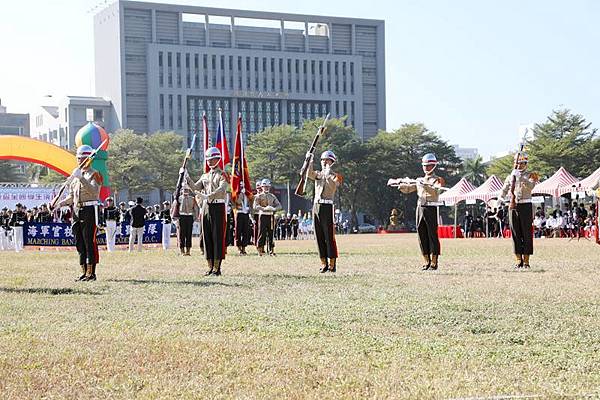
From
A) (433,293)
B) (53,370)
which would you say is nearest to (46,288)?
(433,293)

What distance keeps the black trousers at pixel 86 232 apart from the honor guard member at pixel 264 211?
968 cm

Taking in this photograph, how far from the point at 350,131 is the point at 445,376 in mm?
77049

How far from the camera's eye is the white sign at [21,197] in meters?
42.1

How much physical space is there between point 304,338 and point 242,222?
19077 mm

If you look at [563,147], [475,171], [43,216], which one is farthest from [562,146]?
[43,216]

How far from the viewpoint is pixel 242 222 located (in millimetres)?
27375

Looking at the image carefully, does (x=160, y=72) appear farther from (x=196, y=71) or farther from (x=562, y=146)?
(x=562, y=146)

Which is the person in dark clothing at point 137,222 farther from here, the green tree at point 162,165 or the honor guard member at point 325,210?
the green tree at point 162,165

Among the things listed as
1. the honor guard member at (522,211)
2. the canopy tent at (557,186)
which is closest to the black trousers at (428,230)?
the honor guard member at (522,211)

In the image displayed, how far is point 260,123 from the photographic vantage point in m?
116

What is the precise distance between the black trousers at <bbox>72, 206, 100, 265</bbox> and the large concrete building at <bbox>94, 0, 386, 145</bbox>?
9149 centimetres

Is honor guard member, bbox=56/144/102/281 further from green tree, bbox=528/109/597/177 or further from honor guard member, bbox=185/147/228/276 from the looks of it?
green tree, bbox=528/109/597/177

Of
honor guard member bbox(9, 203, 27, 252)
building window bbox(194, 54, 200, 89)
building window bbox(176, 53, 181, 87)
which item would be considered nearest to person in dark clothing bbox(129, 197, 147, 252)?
honor guard member bbox(9, 203, 27, 252)

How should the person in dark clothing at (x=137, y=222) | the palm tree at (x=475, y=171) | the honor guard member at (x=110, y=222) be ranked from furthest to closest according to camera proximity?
the palm tree at (x=475, y=171), the honor guard member at (x=110, y=222), the person in dark clothing at (x=137, y=222)
